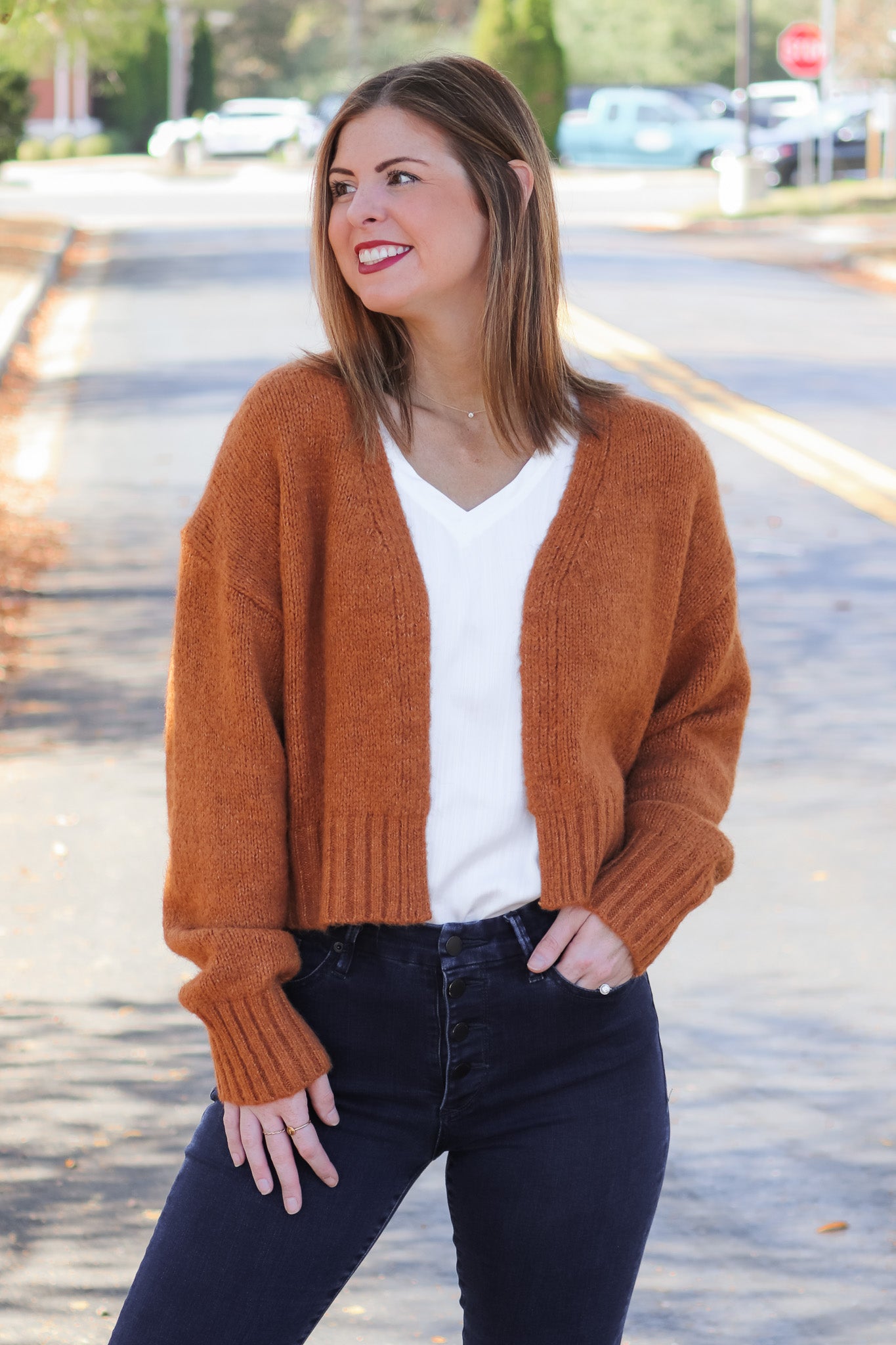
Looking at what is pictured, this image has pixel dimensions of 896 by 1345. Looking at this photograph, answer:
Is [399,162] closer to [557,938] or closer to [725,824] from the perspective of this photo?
[557,938]

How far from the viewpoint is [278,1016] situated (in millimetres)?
2035

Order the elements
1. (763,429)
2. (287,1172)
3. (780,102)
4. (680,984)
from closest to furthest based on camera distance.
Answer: (287,1172) < (680,984) < (763,429) < (780,102)

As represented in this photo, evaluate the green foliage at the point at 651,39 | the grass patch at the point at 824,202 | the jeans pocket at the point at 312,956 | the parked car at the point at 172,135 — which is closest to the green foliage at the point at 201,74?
the parked car at the point at 172,135

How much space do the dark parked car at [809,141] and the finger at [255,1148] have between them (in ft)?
119

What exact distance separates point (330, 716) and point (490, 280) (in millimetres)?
555

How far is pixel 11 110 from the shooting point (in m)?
20.9

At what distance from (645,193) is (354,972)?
36894mm

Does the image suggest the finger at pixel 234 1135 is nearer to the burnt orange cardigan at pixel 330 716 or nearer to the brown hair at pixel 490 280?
the burnt orange cardigan at pixel 330 716

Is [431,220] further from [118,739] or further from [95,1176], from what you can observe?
[118,739]

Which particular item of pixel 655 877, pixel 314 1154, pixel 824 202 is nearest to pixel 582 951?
pixel 655 877

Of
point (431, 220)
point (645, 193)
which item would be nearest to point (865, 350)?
point (431, 220)

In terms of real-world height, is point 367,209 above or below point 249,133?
above

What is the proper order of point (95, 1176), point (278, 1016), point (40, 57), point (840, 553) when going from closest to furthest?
point (278, 1016)
point (95, 1176)
point (840, 553)
point (40, 57)

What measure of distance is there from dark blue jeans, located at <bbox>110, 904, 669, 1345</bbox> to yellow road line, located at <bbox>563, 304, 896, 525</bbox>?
7.79m
